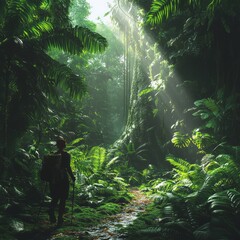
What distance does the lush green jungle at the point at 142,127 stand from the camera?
4.58 m

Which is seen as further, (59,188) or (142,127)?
(142,127)

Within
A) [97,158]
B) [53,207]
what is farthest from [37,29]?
[97,158]

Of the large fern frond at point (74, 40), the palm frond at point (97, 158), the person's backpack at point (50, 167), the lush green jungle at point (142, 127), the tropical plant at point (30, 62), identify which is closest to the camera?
the lush green jungle at point (142, 127)

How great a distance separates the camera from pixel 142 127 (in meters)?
14.9

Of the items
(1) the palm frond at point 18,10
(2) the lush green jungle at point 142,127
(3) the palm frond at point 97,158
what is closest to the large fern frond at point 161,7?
(2) the lush green jungle at point 142,127

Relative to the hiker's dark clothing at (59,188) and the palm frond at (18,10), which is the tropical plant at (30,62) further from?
the hiker's dark clothing at (59,188)

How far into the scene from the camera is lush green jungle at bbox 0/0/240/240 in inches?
180

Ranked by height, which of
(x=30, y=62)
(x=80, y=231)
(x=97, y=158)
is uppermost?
(x=30, y=62)

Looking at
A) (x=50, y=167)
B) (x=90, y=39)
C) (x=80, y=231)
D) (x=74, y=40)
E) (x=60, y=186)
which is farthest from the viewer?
(x=90, y=39)

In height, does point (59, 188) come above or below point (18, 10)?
below

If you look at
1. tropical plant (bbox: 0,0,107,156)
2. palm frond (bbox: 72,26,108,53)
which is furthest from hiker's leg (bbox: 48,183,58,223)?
palm frond (bbox: 72,26,108,53)

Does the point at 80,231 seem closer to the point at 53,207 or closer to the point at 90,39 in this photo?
the point at 53,207

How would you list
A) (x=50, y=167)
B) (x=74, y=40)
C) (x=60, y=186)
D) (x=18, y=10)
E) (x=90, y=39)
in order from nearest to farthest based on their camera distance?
1. (x=50, y=167)
2. (x=60, y=186)
3. (x=18, y=10)
4. (x=74, y=40)
5. (x=90, y=39)

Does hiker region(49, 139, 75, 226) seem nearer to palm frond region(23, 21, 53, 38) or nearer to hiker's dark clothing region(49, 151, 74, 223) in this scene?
hiker's dark clothing region(49, 151, 74, 223)
